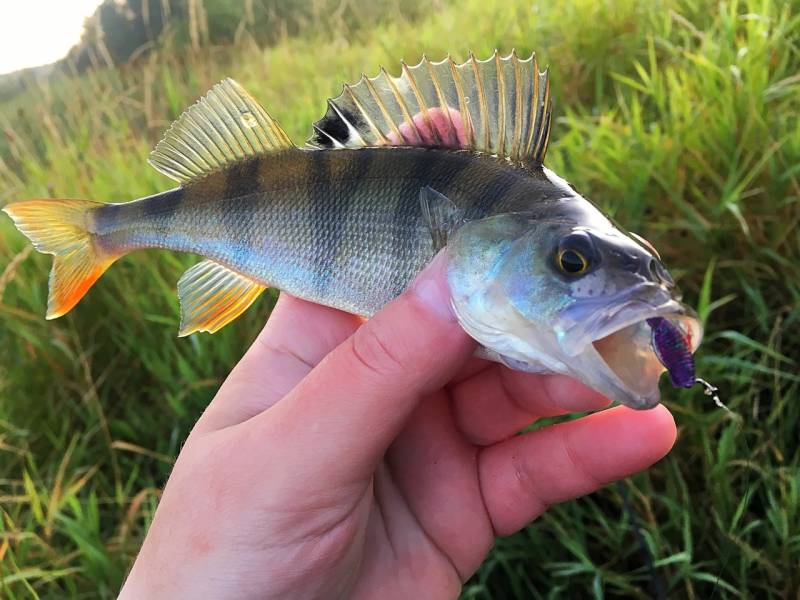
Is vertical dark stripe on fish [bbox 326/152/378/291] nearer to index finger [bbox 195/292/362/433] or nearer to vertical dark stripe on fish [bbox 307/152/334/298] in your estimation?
vertical dark stripe on fish [bbox 307/152/334/298]

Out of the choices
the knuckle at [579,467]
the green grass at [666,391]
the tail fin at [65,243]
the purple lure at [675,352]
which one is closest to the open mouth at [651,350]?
the purple lure at [675,352]

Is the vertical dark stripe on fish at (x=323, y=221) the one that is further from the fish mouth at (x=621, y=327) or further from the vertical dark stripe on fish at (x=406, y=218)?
the fish mouth at (x=621, y=327)

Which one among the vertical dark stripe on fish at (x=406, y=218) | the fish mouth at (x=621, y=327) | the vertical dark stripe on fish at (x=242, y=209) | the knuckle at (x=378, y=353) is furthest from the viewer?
the vertical dark stripe on fish at (x=242, y=209)

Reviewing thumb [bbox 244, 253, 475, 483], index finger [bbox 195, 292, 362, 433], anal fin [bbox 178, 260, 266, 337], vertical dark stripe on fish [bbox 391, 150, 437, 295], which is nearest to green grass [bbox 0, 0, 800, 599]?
anal fin [bbox 178, 260, 266, 337]

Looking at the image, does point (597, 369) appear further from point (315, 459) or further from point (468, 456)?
point (468, 456)

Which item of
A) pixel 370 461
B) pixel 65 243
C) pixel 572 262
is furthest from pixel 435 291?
pixel 65 243

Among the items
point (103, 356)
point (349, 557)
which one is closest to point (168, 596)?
point (349, 557)
